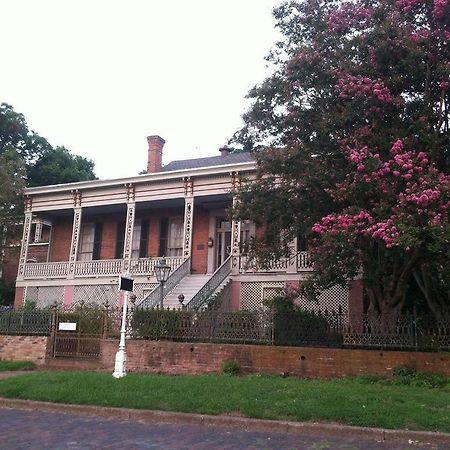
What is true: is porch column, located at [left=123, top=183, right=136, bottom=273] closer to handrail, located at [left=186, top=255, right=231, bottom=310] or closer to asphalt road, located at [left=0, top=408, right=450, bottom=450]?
handrail, located at [left=186, top=255, right=231, bottom=310]

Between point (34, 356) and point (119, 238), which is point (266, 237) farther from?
point (119, 238)

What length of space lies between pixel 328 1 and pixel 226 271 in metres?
10.3

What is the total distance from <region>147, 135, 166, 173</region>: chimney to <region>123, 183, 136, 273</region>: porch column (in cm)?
408

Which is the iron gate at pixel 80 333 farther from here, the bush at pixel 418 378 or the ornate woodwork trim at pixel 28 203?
the ornate woodwork trim at pixel 28 203

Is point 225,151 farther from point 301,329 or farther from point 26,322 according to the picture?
point 301,329

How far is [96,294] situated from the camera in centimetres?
2400

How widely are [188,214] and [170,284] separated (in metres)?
2.85

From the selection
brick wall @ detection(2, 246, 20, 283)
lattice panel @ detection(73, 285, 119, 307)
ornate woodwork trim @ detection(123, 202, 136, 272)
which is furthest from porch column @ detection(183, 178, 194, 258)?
brick wall @ detection(2, 246, 20, 283)

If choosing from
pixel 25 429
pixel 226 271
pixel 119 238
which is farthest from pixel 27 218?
pixel 25 429

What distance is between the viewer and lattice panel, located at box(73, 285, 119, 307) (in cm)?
2358

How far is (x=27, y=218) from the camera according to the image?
2586 cm

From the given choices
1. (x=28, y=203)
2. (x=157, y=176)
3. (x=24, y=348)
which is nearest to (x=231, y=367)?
(x=24, y=348)

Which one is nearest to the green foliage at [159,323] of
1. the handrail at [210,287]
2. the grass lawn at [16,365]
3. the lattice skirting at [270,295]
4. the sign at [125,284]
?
the sign at [125,284]

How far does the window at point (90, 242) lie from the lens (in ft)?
87.6
